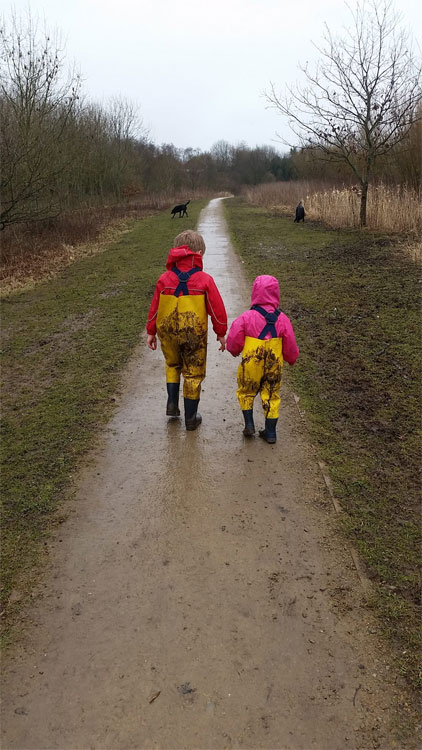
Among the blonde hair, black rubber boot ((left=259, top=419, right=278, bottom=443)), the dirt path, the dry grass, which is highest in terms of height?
the dry grass

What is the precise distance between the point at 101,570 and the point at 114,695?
31.5 inches

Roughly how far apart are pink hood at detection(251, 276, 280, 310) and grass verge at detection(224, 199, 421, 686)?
4.18ft

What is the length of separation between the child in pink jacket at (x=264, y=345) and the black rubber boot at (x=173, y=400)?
66cm

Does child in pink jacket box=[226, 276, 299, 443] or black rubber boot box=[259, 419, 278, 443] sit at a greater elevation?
child in pink jacket box=[226, 276, 299, 443]

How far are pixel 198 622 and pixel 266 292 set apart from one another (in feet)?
8.25

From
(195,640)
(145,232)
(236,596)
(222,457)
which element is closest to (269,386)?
(222,457)

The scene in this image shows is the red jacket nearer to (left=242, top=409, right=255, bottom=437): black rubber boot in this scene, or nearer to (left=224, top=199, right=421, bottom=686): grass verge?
(left=242, top=409, right=255, bottom=437): black rubber boot

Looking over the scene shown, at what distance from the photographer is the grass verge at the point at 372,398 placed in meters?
2.87

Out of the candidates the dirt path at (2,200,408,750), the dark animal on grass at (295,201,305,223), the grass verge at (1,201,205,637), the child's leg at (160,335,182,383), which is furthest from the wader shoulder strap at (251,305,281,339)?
the dark animal on grass at (295,201,305,223)

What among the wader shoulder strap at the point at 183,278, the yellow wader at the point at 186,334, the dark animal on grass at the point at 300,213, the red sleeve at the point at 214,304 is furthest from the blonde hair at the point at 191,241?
the dark animal on grass at the point at 300,213

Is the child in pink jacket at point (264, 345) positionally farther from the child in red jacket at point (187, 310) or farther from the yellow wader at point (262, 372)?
the child in red jacket at point (187, 310)

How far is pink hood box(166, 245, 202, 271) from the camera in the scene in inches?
157

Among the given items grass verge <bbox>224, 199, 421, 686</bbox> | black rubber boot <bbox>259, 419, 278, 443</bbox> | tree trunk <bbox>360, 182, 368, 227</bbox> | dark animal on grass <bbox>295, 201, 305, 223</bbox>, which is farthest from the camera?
dark animal on grass <bbox>295, 201, 305, 223</bbox>

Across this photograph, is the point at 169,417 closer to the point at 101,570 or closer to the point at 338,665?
the point at 101,570
